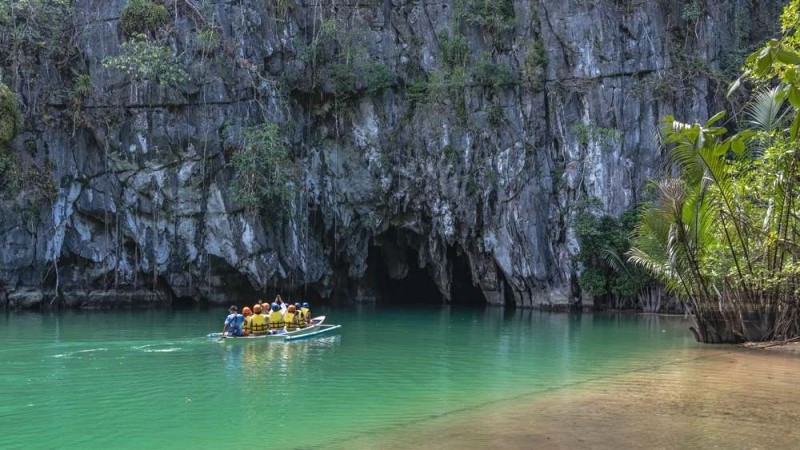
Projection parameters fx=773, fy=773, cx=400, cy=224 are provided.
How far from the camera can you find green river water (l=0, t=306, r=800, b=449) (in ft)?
28.1

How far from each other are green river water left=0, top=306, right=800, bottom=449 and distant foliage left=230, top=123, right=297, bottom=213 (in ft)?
28.1

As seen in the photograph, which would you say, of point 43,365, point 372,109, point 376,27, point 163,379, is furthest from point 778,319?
point 376,27

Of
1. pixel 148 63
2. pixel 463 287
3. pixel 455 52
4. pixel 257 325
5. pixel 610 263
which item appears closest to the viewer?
pixel 257 325

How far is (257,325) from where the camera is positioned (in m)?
18.7

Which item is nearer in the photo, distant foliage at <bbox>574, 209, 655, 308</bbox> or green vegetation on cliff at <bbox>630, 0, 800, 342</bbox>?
green vegetation on cliff at <bbox>630, 0, 800, 342</bbox>

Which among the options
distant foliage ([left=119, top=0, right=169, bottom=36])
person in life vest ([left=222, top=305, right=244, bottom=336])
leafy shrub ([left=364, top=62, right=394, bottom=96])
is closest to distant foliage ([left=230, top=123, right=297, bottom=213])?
leafy shrub ([left=364, top=62, right=394, bottom=96])

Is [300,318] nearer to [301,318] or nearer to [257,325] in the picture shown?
[301,318]

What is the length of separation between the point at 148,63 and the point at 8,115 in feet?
16.0

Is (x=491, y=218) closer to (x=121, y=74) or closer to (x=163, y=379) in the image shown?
(x=121, y=74)

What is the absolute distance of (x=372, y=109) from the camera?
32031 millimetres

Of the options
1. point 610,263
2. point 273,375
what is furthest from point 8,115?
point 610,263

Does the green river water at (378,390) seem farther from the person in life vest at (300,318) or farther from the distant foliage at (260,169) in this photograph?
the distant foliage at (260,169)

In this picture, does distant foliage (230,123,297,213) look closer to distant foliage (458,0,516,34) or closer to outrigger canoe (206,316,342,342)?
outrigger canoe (206,316,342,342)

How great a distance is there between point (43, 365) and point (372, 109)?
2002 cm
